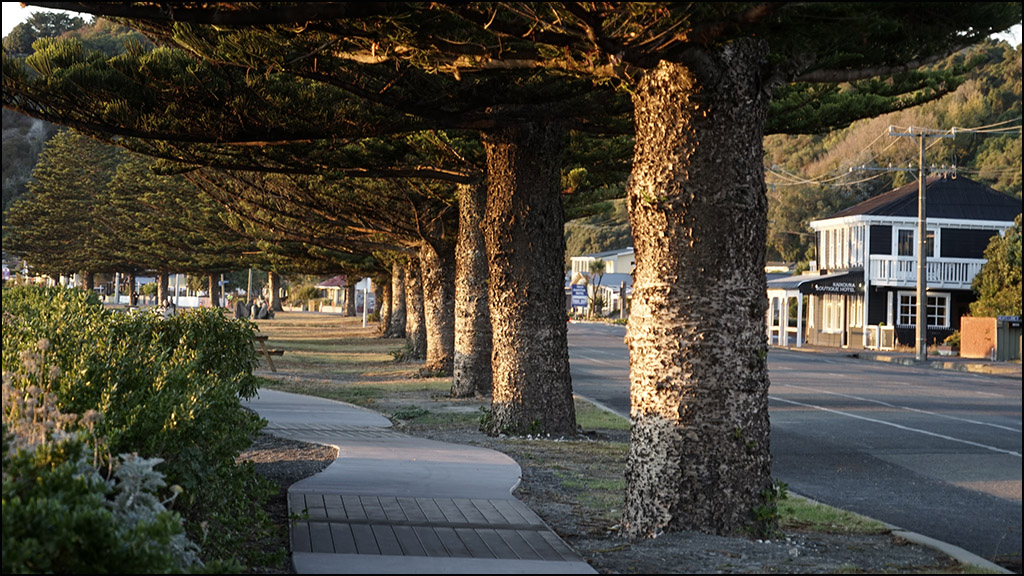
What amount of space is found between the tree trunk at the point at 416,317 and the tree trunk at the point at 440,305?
5.17 m

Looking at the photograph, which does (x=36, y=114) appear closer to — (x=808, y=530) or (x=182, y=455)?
(x=182, y=455)

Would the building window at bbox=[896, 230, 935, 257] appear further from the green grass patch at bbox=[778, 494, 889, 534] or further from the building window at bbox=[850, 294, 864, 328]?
the green grass patch at bbox=[778, 494, 889, 534]

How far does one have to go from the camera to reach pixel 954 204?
4856 cm

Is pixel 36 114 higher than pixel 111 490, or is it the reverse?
pixel 36 114

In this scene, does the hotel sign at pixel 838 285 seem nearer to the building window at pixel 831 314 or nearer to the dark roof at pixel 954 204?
the building window at pixel 831 314

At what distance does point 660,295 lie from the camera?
7.75m

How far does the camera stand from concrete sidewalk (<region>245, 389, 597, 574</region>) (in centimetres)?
644

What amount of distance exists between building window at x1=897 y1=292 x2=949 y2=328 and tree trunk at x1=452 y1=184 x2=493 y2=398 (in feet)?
107

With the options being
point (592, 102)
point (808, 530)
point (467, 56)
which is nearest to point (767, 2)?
point (467, 56)

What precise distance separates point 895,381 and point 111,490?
24.2 m

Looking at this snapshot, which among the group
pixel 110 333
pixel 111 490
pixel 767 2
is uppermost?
pixel 767 2

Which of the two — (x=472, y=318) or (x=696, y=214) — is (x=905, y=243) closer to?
(x=472, y=318)

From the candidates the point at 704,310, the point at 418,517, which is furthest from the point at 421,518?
the point at 704,310

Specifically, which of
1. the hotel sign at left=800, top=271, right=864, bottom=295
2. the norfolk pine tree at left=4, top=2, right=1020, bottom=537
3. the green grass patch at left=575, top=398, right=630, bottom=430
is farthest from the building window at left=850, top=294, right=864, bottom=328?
the norfolk pine tree at left=4, top=2, right=1020, bottom=537
